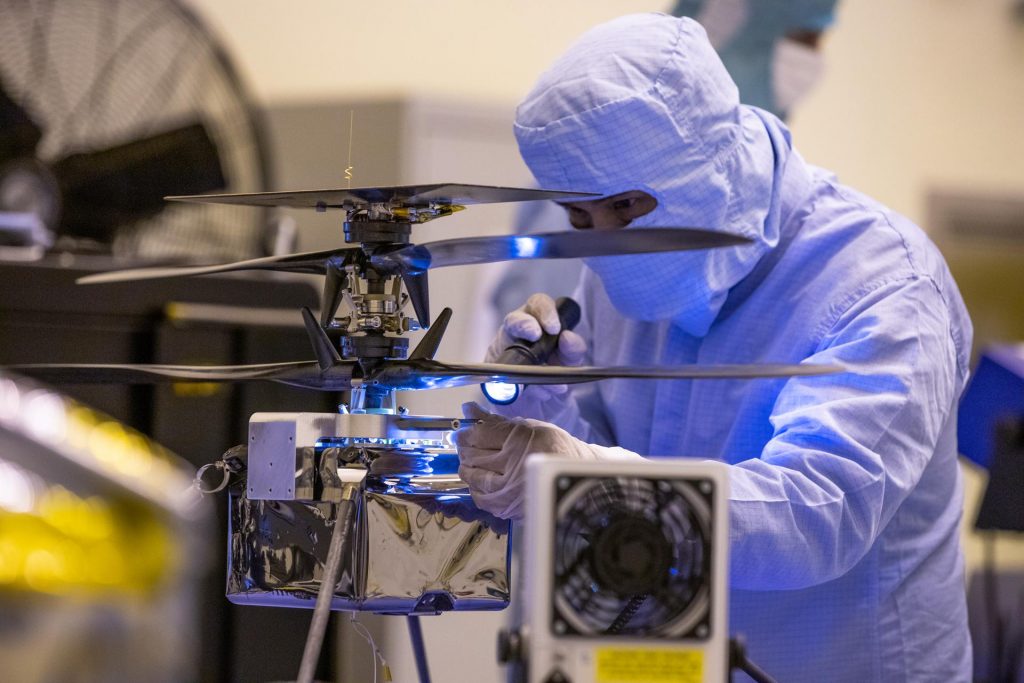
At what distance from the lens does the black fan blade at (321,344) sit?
0.98 m

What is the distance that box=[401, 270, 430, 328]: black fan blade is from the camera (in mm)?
1013

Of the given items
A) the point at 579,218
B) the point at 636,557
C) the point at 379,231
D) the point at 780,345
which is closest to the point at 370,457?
the point at 379,231

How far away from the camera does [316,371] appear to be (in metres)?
1.01

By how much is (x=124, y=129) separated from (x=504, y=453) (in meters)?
1.34

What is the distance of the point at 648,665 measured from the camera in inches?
30.5

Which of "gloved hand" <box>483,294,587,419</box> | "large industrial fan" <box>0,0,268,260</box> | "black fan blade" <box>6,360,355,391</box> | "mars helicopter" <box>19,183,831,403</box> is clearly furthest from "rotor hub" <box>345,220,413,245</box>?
"large industrial fan" <box>0,0,268,260</box>

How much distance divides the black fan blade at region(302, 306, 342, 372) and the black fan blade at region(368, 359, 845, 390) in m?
0.04

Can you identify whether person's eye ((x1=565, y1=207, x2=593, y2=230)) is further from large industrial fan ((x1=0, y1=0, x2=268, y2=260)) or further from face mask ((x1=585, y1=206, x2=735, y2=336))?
large industrial fan ((x1=0, y1=0, x2=268, y2=260))

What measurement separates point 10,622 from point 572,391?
0.98 m

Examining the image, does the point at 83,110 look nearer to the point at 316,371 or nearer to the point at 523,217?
the point at 523,217

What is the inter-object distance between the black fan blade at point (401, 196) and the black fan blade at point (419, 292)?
73 millimetres

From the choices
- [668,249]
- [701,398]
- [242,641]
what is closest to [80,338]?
[242,641]

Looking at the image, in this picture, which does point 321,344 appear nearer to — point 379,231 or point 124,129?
point 379,231

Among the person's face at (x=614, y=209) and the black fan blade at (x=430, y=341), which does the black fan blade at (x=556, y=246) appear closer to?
the black fan blade at (x=430, y=341)
